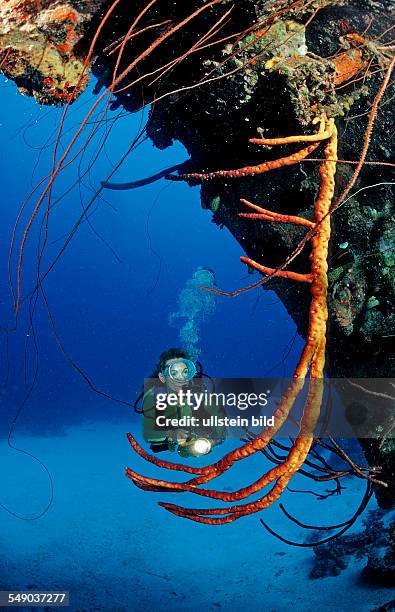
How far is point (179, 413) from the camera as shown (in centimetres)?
365

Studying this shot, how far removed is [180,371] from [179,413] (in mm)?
409

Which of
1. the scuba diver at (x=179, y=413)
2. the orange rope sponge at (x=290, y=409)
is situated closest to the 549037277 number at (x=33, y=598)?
the scuba diver at (x=179, y=413)

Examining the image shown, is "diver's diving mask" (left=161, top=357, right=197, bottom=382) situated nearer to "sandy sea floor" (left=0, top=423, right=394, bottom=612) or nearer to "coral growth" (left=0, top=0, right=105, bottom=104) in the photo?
"coral growth" (left=0, top=0, right=105, bottom=104)

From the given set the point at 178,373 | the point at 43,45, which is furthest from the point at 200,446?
the point at 43,45

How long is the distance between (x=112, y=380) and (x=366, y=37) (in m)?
51.9

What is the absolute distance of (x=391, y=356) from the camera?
314 cm

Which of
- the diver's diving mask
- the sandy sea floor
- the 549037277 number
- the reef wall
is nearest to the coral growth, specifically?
the reef wall

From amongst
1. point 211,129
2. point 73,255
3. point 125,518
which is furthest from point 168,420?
point 73,255

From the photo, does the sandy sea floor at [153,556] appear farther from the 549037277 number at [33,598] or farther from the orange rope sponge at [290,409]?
the orange rope sponge at [290,409]

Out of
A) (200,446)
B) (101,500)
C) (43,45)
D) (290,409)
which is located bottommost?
(101,500)

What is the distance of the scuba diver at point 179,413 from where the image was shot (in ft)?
11.7

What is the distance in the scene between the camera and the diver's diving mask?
3801 mm

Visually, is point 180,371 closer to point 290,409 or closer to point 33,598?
point 290,409

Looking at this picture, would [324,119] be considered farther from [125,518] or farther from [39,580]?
[125,518]
